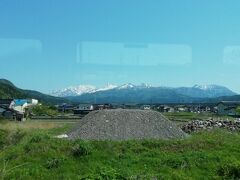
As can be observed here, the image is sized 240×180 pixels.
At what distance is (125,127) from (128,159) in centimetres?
586

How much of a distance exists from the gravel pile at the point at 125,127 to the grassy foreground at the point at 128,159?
208 cm

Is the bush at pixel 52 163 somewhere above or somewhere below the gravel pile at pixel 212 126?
below

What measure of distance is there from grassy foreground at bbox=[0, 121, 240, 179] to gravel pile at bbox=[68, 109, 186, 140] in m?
2.08

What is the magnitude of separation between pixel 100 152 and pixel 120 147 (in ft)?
3.72

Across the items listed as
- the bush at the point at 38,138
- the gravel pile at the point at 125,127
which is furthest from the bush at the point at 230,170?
the bush at the point at 38,138

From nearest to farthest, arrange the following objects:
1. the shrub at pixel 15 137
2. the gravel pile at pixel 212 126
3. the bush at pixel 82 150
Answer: the bush at pixel 82 150 < the shrub at pixel 15 137 < the gravel pile at pixel 212 126

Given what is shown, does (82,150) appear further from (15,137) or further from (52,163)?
(15,137)

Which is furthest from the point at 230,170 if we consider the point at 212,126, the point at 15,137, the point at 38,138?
the point at 15,137

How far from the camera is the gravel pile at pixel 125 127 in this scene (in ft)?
68.3

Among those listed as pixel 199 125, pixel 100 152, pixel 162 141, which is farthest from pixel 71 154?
pixel 199 125

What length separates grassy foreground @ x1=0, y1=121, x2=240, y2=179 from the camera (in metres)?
14.2

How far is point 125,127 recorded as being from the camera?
71.0 feet

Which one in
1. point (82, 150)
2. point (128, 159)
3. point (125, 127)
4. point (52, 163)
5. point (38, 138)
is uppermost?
point (125, 127)

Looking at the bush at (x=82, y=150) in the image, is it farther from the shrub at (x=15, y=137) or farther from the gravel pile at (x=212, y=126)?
the gravel pile at (x=212, y=126)
